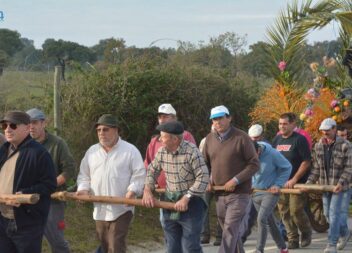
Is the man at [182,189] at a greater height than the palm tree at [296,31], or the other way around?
the palm tree at [296,31]

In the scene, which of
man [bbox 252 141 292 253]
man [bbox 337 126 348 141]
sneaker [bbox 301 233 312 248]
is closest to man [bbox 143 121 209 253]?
man [bbox 252 141 292 253]

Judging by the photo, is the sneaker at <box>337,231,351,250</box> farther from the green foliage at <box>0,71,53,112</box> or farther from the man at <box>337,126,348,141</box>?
the green foliage at <box>0,71,53,112</box>

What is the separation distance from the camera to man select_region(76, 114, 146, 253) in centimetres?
754

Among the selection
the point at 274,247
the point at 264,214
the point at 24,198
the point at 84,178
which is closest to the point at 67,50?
the point at 274,247

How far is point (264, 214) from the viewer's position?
9.63 metres

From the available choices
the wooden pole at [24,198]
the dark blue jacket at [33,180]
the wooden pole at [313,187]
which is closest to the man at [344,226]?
the wooden pole at [313,187]

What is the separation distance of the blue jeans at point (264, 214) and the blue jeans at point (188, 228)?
2249 mm

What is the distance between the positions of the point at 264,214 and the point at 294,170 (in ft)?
4.11

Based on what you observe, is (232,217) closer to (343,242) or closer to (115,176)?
(115,176)

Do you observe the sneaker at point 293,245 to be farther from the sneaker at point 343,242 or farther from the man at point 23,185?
the man at point 23,185

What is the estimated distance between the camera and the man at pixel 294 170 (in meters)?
10.6

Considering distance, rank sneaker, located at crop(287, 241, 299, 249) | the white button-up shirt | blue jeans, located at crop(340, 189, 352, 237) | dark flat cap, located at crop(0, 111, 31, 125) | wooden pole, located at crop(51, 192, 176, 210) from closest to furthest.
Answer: dark flat cap, located at crop(0, 111, 31, 125) → wooden pole, located at crop(51, 192, 176, 210) → the white button-up shirt → blue jeans, located at crop(340, 189, 352, 237) → sneaker, located at crop(287, 241, 299, 249)

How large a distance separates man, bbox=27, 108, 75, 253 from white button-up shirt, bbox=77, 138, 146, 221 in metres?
0.45

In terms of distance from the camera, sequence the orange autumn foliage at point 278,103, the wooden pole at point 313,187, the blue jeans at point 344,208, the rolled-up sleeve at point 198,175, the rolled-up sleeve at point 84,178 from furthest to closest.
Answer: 1. the orange autumn foliage at point 278,103
2. the blue jeans at point 344,208
3. the wooden pole at point 313,187
4. the rolled-up sleeve at point 84,178
5. the rolled-up sleeve at point 198,175
